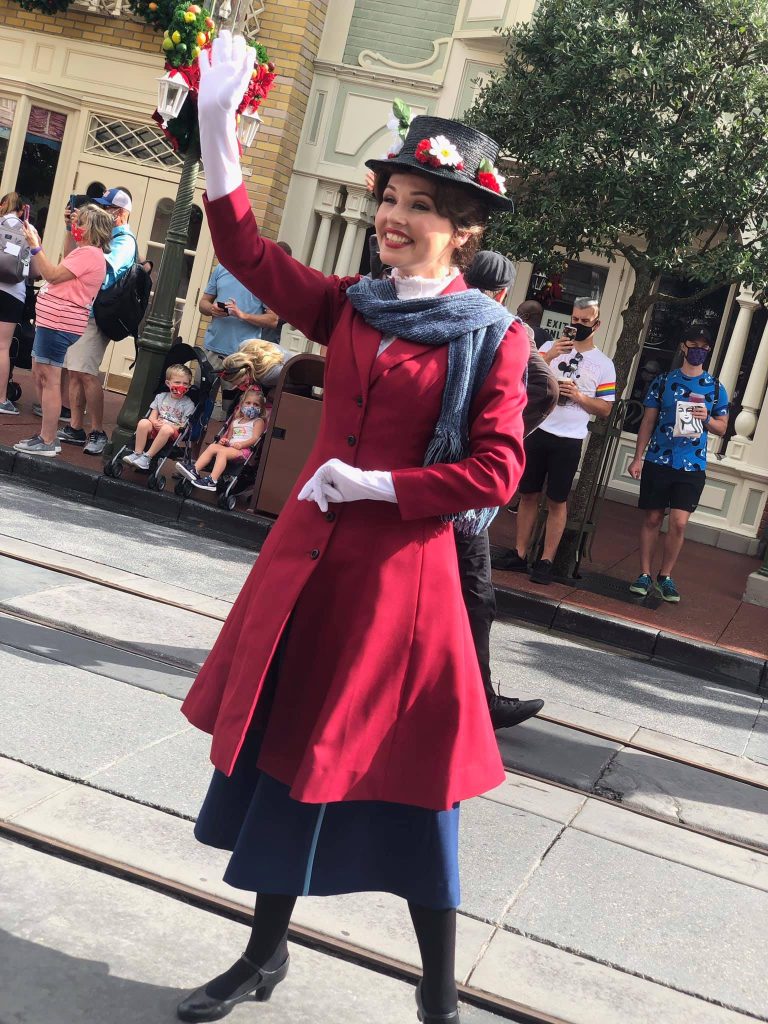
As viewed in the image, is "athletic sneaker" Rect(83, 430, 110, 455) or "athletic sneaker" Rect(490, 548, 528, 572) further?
"athletic sneaker" Rect(83, 430, 110, 455)

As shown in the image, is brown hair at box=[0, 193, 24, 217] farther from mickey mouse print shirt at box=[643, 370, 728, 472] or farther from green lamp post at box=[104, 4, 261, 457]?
mickey mouse print shirt at box=[643, 370, 728, 472]

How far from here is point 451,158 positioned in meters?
2.62

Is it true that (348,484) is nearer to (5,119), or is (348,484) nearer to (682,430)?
(682,430)

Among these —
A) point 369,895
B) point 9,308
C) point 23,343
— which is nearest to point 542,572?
point 9,308

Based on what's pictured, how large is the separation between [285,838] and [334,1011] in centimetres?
52

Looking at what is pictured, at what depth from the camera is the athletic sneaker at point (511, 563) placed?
934 centimetres

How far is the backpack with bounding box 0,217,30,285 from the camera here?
9.83 metres

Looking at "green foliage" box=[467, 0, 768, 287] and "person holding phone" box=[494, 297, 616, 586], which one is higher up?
"green foliage" box=[467, 0, 768, 287]

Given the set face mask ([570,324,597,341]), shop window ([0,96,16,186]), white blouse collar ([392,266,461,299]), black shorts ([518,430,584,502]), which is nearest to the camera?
white blouse collar ([392,266,461,299])

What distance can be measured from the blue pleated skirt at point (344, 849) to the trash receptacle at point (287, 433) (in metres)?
6.52

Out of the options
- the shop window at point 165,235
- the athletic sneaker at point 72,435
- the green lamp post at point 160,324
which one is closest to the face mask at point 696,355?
the green lamp post at point 160,324

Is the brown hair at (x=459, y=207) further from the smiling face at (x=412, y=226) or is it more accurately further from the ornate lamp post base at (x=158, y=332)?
the ornate lamp post base at (x=158, y=332)

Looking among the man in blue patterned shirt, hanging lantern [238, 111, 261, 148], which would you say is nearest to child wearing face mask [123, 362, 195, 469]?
hanging lantern [238, 111, 261, 148]

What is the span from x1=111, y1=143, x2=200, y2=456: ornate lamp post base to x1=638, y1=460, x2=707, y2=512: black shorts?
3.92m
